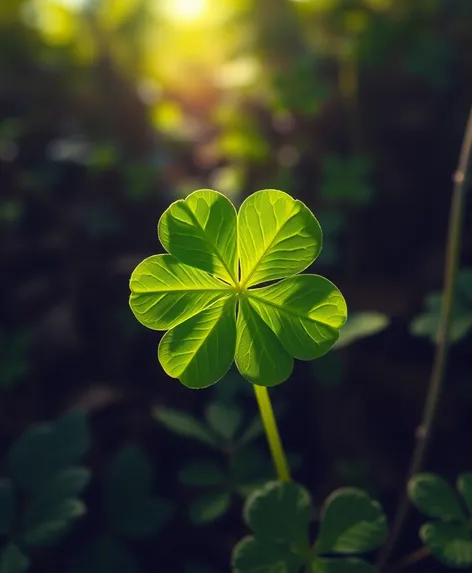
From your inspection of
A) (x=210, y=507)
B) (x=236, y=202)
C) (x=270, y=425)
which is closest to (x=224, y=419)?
(x=210, y=507)

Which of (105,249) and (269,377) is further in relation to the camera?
(105,249)

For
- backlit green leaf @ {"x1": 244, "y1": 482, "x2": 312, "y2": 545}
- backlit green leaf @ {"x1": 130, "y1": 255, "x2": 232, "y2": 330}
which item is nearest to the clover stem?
backlit green leaf @ {"x1": 244, "y1": 482, "x2": 312, "y2": 545}

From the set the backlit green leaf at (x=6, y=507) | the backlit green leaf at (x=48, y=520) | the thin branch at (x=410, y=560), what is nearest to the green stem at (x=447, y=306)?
the thin branch at (x=410, y=560)

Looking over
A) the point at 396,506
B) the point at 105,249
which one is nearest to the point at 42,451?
the point at 396,506

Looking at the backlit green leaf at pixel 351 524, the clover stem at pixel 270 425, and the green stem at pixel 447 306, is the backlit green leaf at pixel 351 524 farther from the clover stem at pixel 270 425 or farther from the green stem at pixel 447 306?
the green stem at pixel 447 306

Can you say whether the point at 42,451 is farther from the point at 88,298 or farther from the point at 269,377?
the point at 88,298

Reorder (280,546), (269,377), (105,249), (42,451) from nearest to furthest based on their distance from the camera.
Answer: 1. (269,377)
2. (280,546)
3. (42,451)
4. (105,249)

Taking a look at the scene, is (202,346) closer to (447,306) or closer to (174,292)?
(174,292)
